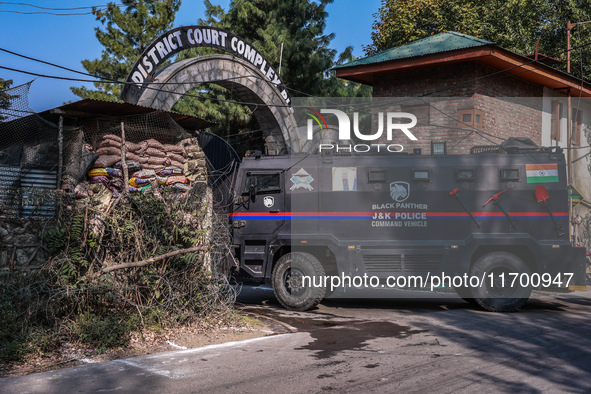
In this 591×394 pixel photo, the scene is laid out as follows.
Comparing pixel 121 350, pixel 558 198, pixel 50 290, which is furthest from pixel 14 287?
pixel 558 198

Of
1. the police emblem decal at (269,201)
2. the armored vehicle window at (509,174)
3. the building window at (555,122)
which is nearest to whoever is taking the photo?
the armored vehicle window at (509,174)

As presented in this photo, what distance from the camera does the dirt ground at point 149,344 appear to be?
23.0 ft

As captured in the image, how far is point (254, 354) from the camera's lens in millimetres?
7637

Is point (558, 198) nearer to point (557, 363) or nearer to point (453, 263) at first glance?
point (453, 263)

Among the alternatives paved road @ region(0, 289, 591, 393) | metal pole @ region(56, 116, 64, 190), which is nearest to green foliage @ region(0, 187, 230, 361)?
paved road @ region(0, 289, 591, 393)

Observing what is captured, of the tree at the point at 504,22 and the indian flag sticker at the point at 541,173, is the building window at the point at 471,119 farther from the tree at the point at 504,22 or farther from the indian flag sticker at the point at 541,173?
the tree at the point at 504,22

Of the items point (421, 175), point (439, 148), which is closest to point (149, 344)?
point (421, 175)

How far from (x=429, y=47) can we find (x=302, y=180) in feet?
32.4

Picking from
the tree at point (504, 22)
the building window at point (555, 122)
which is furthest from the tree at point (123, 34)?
the building window at point (555, 122)

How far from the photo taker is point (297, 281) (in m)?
11.3

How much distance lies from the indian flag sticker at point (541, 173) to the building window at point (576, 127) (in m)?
12.9

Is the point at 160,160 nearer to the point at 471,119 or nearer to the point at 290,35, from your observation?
the point at 471,119

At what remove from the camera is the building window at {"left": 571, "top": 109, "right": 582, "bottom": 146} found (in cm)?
2288

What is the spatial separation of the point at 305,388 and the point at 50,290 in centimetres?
414
